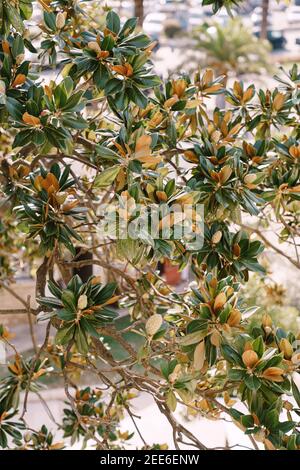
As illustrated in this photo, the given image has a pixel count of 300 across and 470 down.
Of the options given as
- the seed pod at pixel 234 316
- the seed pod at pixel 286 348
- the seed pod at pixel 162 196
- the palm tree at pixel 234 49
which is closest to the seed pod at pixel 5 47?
the seed pod at pixel 162 196

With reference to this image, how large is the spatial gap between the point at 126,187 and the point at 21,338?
4.94 metres

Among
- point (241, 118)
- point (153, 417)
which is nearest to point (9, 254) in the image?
point (241, 118)

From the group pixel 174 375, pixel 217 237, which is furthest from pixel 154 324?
pixel 217 237

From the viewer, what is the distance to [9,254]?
2.82 metres

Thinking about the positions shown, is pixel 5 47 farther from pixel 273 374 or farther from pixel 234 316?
pixel 273 374

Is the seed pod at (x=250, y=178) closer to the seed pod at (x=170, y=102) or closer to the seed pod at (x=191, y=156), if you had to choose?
the seed pod at (x=191, y=156)

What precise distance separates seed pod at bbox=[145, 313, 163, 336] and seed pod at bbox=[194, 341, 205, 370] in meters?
0.12

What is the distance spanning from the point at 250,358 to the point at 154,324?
235 mm

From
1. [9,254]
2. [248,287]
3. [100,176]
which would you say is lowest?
[100,176]

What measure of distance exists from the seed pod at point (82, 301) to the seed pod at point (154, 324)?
0.16 m

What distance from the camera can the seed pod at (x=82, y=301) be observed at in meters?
1.12

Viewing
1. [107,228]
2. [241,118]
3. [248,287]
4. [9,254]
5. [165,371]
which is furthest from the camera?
[248,287]

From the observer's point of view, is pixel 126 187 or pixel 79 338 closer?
pixel 79 338

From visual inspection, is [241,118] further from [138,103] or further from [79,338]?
[79,338]
